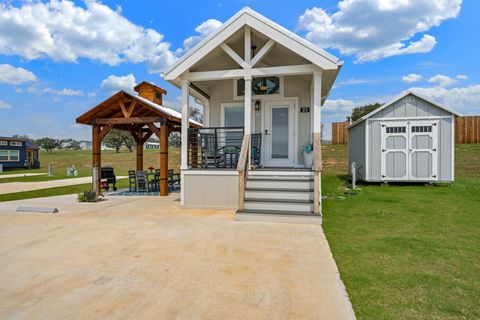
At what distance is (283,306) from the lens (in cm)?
229

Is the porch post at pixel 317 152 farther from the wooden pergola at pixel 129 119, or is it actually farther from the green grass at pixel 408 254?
the wooden pergola at pixel 129 119

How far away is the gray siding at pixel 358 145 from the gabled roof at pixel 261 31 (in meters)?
5.58

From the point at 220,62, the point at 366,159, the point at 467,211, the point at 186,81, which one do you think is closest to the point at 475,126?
the point at 366,159

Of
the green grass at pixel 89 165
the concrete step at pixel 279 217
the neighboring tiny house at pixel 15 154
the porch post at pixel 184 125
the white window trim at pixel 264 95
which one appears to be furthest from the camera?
the neighboring tiny house at pixel 15 154

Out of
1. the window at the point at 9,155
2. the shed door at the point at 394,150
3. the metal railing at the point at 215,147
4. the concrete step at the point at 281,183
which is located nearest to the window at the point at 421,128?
the shed door at the point at 394,150

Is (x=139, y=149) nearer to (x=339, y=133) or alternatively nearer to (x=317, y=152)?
(x=317, y=152)

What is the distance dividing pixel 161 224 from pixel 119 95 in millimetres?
5649

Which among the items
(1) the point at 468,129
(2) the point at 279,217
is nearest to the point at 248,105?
(2) the point at 279,217

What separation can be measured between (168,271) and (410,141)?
32.6 ft

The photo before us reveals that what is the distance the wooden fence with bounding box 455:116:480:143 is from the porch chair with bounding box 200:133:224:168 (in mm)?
20725

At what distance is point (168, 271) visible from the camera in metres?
2.99

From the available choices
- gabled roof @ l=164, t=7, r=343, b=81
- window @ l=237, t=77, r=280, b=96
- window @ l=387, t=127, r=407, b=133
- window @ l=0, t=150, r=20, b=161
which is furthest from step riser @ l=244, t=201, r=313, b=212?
window @ l=0, t=150, r=20, b=161

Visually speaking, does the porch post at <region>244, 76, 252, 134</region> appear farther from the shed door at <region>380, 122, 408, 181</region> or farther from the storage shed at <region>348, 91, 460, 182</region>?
the shed door at <region>380, 122, 408, 181</region>

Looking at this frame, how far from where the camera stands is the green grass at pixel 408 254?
2.27 metres
